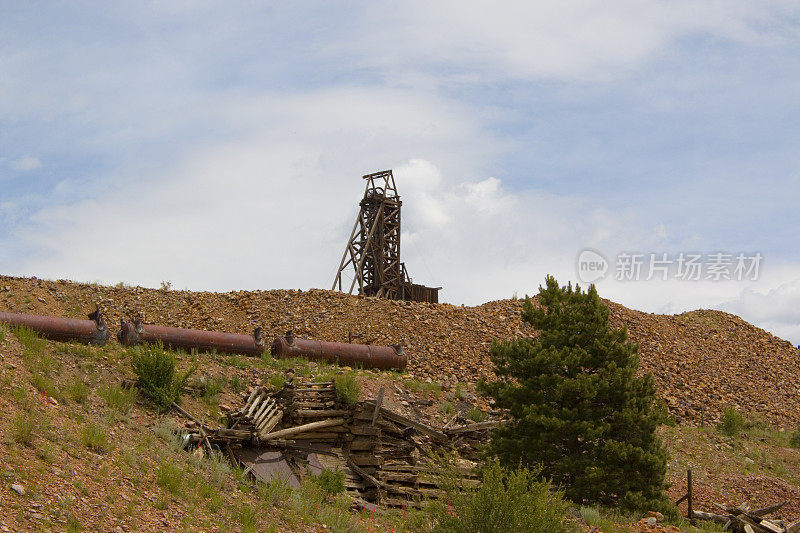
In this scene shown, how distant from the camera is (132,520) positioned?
1065cm

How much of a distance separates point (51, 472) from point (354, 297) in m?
19.4

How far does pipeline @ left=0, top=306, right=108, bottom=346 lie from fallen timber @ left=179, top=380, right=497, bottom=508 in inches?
161

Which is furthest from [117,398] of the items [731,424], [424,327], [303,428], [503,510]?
[731,424]

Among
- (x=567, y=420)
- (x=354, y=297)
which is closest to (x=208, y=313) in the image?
(x=354, y=297)

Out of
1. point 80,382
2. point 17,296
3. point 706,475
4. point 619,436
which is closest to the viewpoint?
point 80,382

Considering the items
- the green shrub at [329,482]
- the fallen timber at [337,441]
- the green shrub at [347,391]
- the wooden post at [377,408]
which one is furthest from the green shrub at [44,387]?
the wooden post at [377,408]

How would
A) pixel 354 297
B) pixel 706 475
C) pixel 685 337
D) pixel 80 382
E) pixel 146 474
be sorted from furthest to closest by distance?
pixel 685 337 → pixel 354 297 → pixel 706 475 → pixel 80 382 → pixel 146 474

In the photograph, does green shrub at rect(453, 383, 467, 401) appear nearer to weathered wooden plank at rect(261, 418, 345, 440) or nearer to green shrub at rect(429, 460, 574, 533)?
weathered wooden plank at rect(261, 418, 345, 440)

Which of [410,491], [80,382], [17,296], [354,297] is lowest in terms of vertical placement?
[410,491]

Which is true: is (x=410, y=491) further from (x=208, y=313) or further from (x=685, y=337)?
(x=685, y=337)

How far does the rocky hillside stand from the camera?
1070 inches

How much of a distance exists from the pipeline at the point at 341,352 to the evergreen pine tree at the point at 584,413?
22.9 feet

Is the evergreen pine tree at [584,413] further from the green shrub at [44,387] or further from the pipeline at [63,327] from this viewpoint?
the pipeline at [63,327]

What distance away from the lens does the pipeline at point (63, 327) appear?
61.7ft
